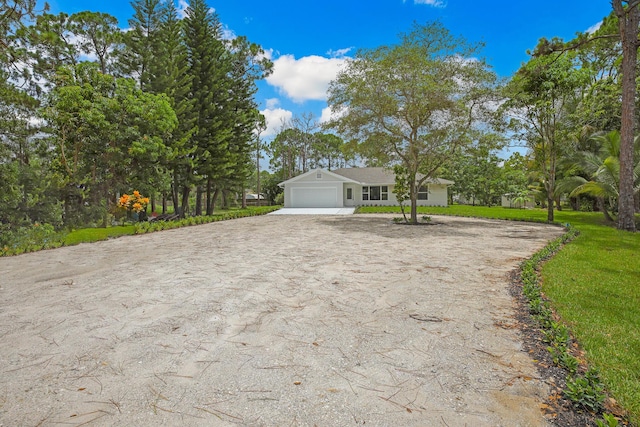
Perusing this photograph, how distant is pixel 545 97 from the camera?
40.5ft

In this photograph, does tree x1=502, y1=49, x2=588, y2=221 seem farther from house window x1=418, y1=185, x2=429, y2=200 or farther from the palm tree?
house window x1=418, y1=185, x2=429, y2=200

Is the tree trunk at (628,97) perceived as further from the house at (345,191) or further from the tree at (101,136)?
the tree at (101,136)

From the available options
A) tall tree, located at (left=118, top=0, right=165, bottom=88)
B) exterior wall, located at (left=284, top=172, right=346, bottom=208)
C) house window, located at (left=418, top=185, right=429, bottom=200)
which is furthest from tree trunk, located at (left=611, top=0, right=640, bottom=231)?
tall tree, located at (left=118, top=0, right=165, bottom=88)

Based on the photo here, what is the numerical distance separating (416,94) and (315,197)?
1376 centimetres

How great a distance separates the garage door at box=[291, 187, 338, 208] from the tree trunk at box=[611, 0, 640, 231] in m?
16.8

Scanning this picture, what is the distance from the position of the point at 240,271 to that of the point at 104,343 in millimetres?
2488

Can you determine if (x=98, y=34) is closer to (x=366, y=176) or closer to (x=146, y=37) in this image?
(x=146, y=37)

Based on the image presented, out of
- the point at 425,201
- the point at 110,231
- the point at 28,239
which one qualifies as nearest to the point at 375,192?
the point at 425,201

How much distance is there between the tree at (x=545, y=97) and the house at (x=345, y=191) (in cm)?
1022

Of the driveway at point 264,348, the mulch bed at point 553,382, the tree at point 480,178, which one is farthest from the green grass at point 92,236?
the tree at point 480,178

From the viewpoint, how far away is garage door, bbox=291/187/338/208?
2416cm

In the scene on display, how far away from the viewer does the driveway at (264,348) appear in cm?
176

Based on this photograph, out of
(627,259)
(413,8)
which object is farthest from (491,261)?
(413,8)

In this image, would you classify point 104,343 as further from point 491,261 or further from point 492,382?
point 491,261
